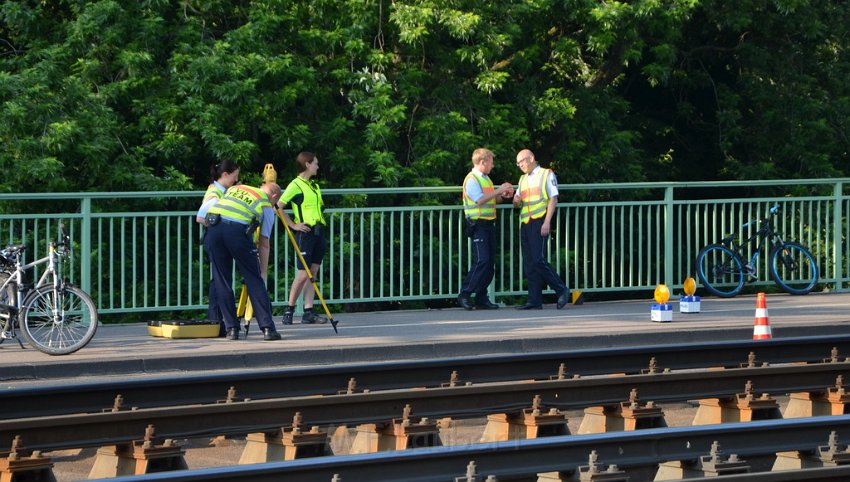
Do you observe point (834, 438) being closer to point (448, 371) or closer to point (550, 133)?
point (448, 371)

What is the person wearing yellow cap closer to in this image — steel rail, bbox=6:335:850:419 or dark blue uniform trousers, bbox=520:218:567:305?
dark blue uniform trousers, bbox=520:218:567:305

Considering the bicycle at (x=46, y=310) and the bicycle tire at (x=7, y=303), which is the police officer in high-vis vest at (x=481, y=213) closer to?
the bicycle at (x=46, y=310)

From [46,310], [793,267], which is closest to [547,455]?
[46,310]

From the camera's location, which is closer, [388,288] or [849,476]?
[849,476]

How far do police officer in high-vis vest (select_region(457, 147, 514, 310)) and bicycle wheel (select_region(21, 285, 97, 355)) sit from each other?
488 centimetres

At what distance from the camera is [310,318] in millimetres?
14891

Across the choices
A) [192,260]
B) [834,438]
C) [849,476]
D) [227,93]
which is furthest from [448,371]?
[227,93]

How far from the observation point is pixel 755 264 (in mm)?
18094

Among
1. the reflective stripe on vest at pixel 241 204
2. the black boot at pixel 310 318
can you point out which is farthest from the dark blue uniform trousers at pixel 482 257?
the reflective stripe on vest at pixel 241 204

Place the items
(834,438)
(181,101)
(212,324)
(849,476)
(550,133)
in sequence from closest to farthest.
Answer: (849,476) → (834,438) → (212,324) → (181,101) → (550,133)

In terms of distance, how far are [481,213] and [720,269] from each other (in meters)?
3.47

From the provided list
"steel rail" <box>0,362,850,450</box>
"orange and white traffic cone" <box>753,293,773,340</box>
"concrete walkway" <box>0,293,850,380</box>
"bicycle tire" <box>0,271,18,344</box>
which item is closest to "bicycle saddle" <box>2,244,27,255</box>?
"bicycle tire" <box>0,271,18,344</box>

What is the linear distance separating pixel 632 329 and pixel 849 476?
6.91 m

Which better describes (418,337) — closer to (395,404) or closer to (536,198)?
(536,198)
